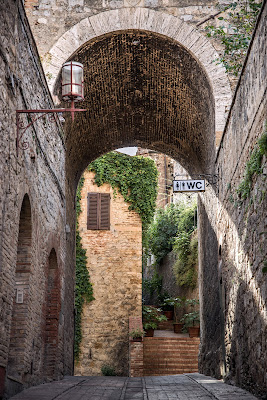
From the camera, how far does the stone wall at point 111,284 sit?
16.8 m

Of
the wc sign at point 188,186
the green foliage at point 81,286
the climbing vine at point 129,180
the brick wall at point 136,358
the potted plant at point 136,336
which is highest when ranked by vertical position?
the climbing vine at point 129,180

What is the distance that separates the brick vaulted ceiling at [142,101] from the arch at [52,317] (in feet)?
11.4

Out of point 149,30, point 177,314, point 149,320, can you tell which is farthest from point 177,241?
point 149,30

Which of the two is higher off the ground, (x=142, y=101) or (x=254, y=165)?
(x=142, y=101)

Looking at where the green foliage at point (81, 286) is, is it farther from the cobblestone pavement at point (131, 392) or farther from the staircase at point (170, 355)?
the cobblestone pavement at point (131, 392)

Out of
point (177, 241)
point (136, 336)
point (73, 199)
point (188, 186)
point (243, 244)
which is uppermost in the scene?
point (73, 199)

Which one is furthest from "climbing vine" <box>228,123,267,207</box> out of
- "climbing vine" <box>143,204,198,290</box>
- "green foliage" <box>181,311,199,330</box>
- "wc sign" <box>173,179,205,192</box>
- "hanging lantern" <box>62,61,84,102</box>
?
"climbing vine" <box>143,204,198,290</box>

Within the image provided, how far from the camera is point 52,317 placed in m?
9.41

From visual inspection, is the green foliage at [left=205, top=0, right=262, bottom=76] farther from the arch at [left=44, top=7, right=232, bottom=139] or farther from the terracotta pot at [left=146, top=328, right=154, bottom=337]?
the terracotta pot at [left=146, top=328, right=154, bottom=337]

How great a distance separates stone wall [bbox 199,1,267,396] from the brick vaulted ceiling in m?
2.09

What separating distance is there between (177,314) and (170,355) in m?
4.55

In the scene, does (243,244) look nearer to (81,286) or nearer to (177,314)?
(81,286)

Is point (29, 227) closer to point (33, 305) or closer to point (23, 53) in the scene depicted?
point (33, 305)

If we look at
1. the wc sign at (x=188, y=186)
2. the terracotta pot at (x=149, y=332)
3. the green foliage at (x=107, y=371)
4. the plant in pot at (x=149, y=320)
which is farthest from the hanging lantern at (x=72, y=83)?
the terracotta pot at (x=149, y=332)
